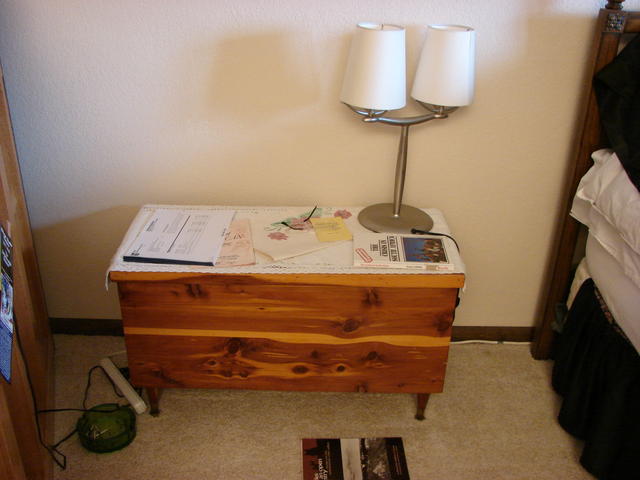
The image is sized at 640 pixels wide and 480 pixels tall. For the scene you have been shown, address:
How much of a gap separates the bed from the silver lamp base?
461 millimetres

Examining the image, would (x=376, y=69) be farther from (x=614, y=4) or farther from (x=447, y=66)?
(x=614, y=4)

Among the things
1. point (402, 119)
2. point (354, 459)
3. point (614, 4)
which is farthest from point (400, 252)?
point (614, 4)

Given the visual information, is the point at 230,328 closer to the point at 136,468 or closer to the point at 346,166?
the point at 136,468

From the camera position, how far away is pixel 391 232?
65.7 inches

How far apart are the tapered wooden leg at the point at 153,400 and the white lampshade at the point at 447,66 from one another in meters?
1.14

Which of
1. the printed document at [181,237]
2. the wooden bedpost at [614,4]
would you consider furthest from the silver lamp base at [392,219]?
the wooden bedpost at [614,4]

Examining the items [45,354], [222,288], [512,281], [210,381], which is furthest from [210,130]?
[512,281]

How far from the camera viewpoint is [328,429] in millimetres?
1741

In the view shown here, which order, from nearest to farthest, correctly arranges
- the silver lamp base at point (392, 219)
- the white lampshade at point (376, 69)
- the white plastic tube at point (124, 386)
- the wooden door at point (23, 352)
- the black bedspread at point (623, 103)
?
1. the wooden door at point (23, 352)
2. the white lampshade at point (376, 69)
3. the black bedspread at point (623, 103)
4. the silver lamp base at point (392, 219)
5. the white plastic tube at point (124, 386)

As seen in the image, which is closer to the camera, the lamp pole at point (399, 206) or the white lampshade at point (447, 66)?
the white lampshade at point (447, 66)

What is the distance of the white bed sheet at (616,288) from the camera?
4.77 ft

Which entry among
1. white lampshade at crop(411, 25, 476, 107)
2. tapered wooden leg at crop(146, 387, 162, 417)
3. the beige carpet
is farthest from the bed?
tapered wooden leg at crop(146, 387, 162, 417)

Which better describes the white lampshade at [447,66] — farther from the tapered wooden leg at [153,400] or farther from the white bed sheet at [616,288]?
the tapered wooden leg at [153,400]

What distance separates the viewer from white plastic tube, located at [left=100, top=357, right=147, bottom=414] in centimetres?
179
